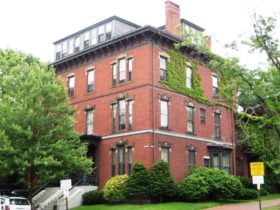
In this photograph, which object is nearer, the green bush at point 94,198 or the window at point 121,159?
the green bush at point 94,198

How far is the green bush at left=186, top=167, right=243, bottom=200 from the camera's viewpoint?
1253 inches

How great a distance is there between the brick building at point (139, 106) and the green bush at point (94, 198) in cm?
215

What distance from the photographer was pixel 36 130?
93.6 feet

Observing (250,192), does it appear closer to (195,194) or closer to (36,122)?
(195,194)

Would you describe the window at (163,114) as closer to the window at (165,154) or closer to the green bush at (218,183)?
the window at (165,154)

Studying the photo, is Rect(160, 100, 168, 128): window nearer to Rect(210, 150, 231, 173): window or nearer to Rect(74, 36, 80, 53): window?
Rect(210, 150, 231, 173): window

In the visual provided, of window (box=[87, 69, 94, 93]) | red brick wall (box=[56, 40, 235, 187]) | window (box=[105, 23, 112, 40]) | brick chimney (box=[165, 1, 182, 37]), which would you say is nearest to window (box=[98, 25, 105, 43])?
window (box=[105, 23, 112, 40])

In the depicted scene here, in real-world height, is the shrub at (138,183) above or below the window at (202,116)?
below

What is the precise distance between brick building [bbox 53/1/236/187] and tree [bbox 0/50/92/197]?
4.74 meters

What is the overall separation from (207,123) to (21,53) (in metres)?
17.8

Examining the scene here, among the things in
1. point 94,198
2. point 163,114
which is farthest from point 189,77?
point 94,198

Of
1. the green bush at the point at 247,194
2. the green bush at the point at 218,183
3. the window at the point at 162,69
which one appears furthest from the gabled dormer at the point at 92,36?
the green bush at the point at 247,194

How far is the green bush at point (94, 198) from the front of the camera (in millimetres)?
32550

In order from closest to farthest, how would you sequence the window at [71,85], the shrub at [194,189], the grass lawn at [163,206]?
the grass lawn at [163,206] < the shrub at [194,189] < the window at [71,85]
